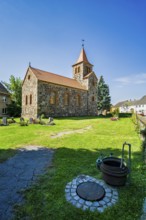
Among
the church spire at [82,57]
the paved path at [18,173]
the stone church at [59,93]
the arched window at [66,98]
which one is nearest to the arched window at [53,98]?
the stone church at [59,93]

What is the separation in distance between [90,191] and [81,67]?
3082cm

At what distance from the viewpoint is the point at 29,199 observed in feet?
10.1

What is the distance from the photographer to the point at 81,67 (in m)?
31.6

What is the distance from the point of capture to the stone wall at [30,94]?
2269 cm

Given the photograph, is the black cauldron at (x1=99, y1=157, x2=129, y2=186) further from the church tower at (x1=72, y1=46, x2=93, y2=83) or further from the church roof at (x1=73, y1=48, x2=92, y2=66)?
the church roof at (x1=73, y1=48, x2=92, y2=66)

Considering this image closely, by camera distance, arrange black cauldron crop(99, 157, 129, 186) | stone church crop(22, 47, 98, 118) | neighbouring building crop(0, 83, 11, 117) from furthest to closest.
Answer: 1. neighbouring building crop(0, 83, 11, 117)
2. stone church crop(22, 47, 98, 118)
3. black cauldron crop(99, 157, 129, 186)

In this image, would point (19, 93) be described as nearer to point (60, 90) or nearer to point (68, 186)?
point (60, 90)

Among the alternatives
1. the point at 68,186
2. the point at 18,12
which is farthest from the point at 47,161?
the point at 18,12

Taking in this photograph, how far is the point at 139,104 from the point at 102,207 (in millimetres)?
70092

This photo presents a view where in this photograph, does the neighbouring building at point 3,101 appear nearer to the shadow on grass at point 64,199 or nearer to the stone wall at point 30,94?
the stone wall at point 30,94

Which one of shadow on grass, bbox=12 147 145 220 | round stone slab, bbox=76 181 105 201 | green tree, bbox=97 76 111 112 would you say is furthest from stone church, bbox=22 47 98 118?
round stone slab, bbox=76 181 105 201

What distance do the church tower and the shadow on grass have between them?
2868cm

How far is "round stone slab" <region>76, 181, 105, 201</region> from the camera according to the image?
10.1 ft

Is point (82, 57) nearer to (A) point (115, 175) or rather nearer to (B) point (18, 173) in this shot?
(B) point (18, 173)
